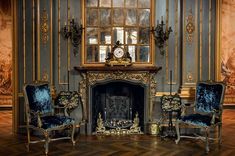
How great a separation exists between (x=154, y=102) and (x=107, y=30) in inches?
54.4

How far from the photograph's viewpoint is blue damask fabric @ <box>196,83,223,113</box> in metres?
5.05

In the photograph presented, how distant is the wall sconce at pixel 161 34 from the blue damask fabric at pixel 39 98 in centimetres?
187

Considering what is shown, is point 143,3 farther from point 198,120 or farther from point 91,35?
point 198,120

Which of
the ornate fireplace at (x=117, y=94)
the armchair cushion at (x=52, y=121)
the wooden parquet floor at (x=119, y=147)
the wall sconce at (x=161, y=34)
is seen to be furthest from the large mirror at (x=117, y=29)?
the wooden parquet floor at (x=119, y=147)

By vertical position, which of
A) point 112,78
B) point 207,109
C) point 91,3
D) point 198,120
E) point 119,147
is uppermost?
point 91,3

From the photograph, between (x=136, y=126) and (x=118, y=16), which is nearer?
(x=118, y=16)

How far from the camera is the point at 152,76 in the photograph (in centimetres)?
564

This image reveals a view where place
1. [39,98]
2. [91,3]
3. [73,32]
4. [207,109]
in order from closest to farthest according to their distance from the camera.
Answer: [39,98] → [207,109] → [73,32] → [91,3]

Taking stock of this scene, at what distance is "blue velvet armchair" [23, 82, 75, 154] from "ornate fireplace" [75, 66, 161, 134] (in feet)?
2.22

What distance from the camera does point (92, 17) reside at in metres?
5.62

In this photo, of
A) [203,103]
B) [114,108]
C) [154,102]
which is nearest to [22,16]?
[114,108]

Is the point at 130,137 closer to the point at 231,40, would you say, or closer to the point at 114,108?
the point at 114,108

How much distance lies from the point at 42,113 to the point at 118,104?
1.39m

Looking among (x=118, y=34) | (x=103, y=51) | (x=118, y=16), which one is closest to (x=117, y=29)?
(x=118, y=34)
